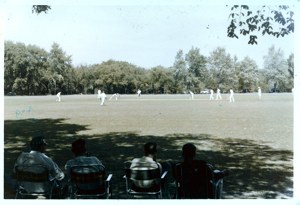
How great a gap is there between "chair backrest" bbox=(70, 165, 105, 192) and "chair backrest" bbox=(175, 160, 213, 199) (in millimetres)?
926

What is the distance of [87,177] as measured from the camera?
4.62 m

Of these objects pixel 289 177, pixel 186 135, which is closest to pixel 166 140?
pixel 186 135

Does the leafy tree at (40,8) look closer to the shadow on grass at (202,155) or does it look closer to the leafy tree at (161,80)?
the shadow on grass at (202,155)

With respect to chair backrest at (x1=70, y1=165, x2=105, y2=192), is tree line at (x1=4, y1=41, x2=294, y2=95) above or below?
above

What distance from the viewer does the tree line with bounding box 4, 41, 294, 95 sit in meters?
38.2

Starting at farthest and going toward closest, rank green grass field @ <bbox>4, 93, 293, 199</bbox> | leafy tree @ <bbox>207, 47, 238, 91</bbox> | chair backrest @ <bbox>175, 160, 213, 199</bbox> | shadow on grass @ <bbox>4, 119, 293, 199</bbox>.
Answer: leafy tree @ <bbox>207, 47, 238, 91</bbox>, green grass field @ <bbox>4, 93, 293, 199</bbox>, shadow on grass @ <bbox>4, 119, 293, 199</bbox>, chair backrest @ <bbox>175, 160, 213, 199</bbox>

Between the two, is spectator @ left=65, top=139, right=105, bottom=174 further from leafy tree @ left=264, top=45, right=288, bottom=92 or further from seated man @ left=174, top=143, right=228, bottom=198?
leafy tree @ left=264, top=45, right=288, bottom=92

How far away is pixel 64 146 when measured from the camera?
10.8m

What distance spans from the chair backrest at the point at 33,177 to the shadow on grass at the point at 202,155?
3.32ft

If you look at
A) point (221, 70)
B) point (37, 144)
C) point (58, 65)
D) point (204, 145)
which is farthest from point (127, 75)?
point (37, 144)

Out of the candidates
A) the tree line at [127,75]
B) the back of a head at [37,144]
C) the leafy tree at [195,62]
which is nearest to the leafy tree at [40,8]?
the back of a head at [37,144]

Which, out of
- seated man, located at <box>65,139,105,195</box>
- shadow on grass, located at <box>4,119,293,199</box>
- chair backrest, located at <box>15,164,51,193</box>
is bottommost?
shadow on grass, located at <box>4,119,293,199</box>

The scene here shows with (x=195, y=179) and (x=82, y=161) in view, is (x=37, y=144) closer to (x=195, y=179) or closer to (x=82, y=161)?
(x=82, y=161)

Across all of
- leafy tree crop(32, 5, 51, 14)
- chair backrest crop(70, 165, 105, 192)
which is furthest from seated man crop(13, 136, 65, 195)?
leafy tree crop(32, 5, 51, 14)
